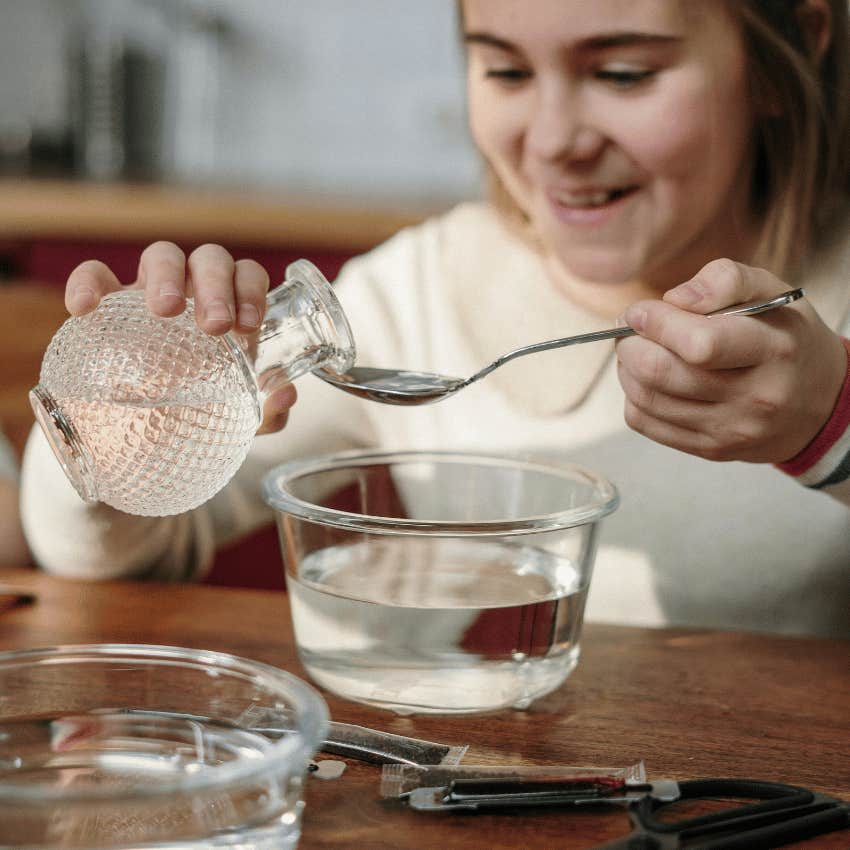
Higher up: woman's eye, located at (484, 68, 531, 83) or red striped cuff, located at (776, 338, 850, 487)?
woman's eye, located at (484, 68, 531, 83)

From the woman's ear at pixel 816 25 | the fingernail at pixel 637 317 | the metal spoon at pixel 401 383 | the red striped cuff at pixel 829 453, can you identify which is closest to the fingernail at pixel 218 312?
the metal spoon at pixel 401 383

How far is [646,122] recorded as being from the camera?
3.14 ft

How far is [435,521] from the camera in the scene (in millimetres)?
613

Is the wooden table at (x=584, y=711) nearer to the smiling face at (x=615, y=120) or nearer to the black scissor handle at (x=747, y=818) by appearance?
the black scissor handle at (x=747, y=818)

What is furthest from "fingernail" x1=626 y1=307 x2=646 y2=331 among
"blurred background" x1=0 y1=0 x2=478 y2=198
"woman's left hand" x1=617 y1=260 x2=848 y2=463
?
"blurred background" x1=0 y1=0 x2=478 y2=198

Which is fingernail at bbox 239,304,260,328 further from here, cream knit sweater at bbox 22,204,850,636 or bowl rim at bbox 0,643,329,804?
cream knit sweater at bbox 22,204,850,636

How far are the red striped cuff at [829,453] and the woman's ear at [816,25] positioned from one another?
15.1 inches

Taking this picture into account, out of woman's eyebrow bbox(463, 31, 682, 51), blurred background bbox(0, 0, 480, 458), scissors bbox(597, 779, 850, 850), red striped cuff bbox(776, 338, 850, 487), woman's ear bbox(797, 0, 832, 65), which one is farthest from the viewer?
blurred background bbox(0, 0, 480, 458)

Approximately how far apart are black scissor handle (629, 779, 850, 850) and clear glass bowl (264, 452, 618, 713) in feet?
0.42

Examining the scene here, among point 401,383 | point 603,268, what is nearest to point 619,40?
point 603,268

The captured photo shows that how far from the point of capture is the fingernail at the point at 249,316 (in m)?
0.67

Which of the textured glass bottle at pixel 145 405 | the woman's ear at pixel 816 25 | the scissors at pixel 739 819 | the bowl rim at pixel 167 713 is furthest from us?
the woman's ear at pixel 816 25

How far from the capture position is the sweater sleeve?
73 cm

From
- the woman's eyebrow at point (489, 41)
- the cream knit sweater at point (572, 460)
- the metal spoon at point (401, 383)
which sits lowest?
the cream knit sweater at point (572, 460)
